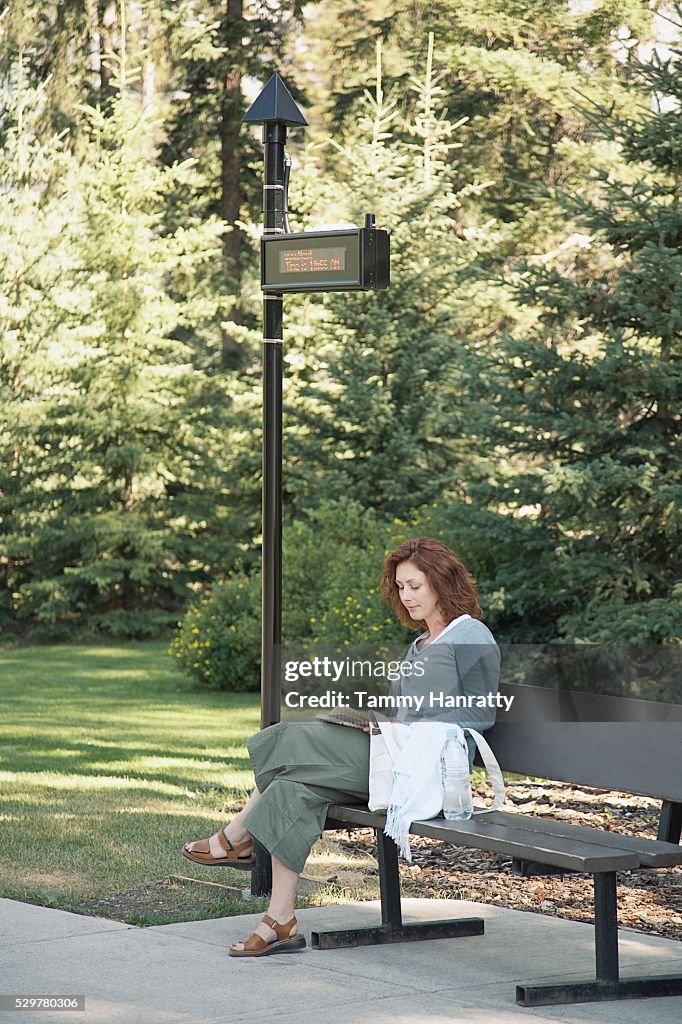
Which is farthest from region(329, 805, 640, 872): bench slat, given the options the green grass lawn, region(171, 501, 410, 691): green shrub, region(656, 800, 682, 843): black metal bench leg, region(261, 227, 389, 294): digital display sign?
region(171, 501, 410, 691): green shrub

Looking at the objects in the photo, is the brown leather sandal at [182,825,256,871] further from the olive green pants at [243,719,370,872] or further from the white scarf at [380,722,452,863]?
the white scarf at [380,722,452,863]

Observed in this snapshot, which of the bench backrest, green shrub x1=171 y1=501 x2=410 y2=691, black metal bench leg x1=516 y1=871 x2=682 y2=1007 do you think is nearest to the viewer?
black metal bench leg x1=516 y1=871 x2=682 y2=1007

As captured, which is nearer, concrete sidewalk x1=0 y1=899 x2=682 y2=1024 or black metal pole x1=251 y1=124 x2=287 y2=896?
concrete sidewalk x1=0 y1=899 x2=682 y2=1024

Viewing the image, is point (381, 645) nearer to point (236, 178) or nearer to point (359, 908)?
point (359, 908)

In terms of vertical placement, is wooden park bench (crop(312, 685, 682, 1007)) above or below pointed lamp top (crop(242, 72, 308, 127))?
below

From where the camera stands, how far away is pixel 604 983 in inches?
176

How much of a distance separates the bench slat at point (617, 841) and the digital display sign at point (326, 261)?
2020 millimetres

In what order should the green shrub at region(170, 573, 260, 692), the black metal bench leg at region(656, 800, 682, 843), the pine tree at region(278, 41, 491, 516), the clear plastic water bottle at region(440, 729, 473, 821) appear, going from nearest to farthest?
the clear plastic water bottle at region(440, 729, 473, 821) → the black metal bench leg at region(656, 800, 682, 843) → the green shrub at region(170, 573, 260, 692) → the pine tree at region(278, 41, 491, 516)

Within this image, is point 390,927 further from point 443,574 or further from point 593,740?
point 443,574

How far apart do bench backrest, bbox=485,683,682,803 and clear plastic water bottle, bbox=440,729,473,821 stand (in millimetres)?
384

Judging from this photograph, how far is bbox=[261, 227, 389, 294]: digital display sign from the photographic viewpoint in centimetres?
564

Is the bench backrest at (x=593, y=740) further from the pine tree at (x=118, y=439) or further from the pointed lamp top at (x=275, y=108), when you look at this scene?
the pine tree at (x=118, y=439)

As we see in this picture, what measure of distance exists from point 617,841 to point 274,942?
47.6 inches

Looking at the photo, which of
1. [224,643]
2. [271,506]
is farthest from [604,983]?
[224,643]
